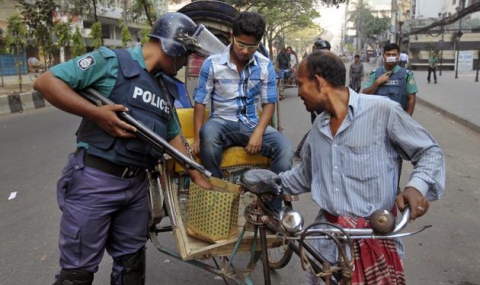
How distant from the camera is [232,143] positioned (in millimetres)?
3051

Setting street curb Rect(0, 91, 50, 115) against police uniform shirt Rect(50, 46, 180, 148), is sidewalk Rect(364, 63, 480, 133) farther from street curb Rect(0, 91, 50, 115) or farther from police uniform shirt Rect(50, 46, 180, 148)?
street curb Rect(0, 91, 50, 115)

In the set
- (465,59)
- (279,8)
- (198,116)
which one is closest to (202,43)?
(198,116)

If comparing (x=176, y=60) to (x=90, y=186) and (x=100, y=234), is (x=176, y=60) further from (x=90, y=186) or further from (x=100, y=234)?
(x=100, y=234)

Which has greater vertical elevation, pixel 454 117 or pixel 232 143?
pixel 232 143

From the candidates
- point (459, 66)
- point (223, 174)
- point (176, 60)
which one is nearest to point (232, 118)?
point (223, 174)

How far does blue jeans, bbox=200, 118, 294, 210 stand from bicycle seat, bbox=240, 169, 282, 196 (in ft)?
3.02

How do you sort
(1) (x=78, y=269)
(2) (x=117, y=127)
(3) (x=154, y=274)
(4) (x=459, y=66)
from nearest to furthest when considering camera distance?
1. (2) (x=117, y=127)
2. (1) (x=78, y=269)
3. (3) (x=154, y=274)
4. (4) (x=459, y=66)

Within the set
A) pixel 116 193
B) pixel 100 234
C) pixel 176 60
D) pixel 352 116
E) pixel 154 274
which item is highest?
pixel 176 60

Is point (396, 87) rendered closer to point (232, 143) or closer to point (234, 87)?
point (234, 87)

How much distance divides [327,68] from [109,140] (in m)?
1.04

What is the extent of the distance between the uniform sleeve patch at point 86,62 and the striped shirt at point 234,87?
1.15m

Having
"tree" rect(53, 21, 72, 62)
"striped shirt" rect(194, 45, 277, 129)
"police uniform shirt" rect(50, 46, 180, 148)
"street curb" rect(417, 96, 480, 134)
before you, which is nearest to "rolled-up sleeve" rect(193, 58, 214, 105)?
"striped shirt" rect(194, 45, 277, 129)

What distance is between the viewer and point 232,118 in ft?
10.4

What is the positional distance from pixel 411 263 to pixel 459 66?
882 inches
